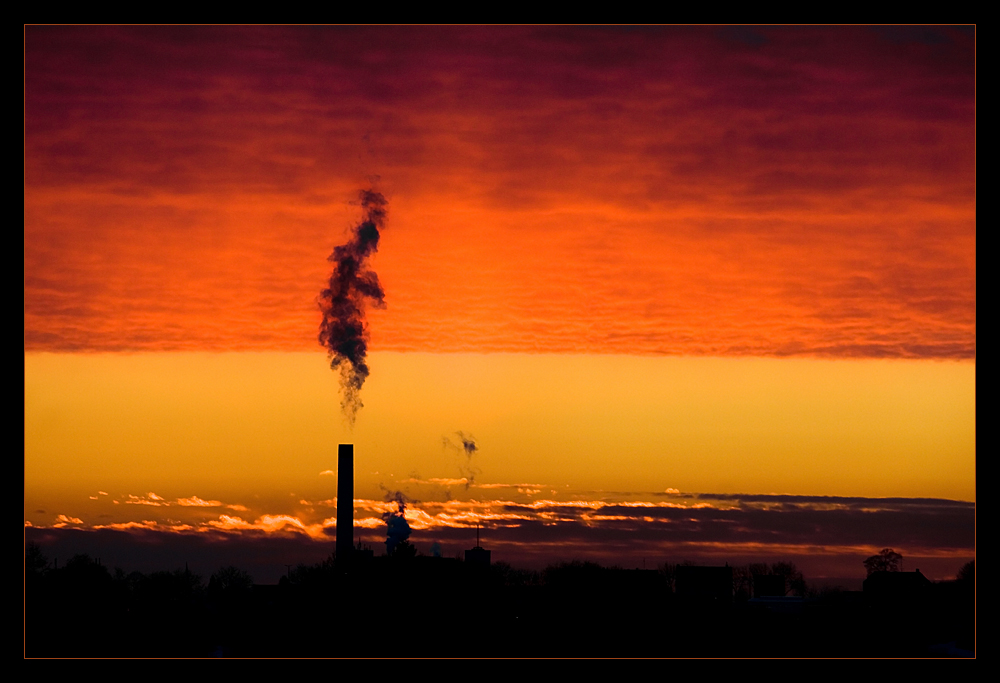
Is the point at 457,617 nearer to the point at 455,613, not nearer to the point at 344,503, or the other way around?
the point at 455,613

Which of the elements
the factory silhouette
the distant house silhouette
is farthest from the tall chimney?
the distant house silhouette

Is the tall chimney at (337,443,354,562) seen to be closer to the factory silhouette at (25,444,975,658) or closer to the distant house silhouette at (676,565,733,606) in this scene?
the factory silhouette at (25,444,975,658)

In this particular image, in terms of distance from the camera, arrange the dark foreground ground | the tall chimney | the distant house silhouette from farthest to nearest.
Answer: the distant house silhouette, the tall chimney, the dark foreground ground

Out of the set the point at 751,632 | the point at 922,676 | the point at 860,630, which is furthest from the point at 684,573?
the point at 922,676
